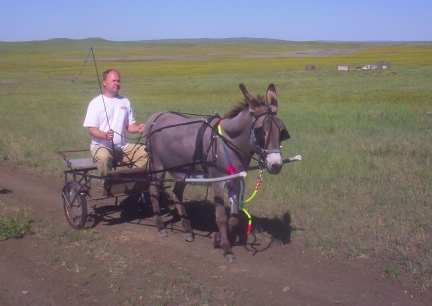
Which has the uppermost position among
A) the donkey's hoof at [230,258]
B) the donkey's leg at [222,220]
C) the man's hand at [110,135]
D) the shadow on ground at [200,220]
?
the man's hand at [110,135]

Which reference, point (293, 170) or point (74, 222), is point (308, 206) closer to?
point (293, 170)

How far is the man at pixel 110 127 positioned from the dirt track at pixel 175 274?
39.7 inches

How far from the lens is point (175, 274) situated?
231 inches

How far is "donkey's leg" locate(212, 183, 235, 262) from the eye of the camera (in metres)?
6.27

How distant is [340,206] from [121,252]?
9.77 feet

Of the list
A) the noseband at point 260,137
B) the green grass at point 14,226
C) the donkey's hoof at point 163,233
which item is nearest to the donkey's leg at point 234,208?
the noseband at point 260,137

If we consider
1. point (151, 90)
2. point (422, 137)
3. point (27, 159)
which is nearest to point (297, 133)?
point (422, 137)

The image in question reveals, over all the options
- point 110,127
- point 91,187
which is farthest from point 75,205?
point 110,127

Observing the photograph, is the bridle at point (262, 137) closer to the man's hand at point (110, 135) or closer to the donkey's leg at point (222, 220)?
the donkey's leg at point (222, 220)

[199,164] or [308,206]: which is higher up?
[199,164]

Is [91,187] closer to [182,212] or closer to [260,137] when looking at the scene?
[182,212]

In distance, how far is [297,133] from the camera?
1493 centimetres

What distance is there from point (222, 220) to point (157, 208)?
1441 millimetres

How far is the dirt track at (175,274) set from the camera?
5262 mm
